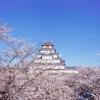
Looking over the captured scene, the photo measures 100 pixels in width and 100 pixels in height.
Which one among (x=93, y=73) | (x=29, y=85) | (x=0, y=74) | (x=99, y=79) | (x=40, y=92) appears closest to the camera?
(x=0, y=74)

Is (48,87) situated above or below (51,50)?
below

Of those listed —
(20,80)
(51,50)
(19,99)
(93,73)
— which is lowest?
(19,99)

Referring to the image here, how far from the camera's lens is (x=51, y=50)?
155 ft

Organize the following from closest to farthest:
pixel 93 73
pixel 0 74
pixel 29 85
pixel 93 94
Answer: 1. pixel 0 74
2. pixel 29 85
3. pixel 93 94
4. pixel 93 73

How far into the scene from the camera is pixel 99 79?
26.9m

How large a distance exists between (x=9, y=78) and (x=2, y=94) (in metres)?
0.78

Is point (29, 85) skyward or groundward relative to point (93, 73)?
groundward

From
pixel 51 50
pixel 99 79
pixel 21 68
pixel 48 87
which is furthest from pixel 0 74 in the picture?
pixel 51 50

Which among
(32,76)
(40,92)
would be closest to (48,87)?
(40,92)

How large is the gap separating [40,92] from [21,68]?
10.3 feet

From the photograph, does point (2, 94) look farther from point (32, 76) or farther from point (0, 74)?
point (32, 76)

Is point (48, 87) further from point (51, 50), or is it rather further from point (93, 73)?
point (51, 50)

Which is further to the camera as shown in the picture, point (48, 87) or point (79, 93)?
point (79, 93)

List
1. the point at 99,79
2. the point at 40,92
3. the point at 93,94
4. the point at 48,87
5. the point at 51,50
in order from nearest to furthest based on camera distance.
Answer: the point at 40,92 < the point at 48,87 < the point at 93,94 < the point at 99,79 < the point at 51,50
